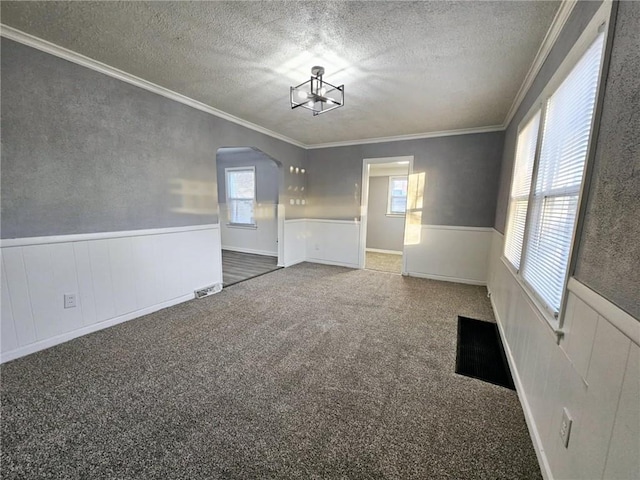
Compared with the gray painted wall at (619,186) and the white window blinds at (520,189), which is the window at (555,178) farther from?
the gray painted wall at (619,186)

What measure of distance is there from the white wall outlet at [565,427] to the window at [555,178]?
43 centimetres

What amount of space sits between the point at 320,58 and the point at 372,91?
2.67 ft

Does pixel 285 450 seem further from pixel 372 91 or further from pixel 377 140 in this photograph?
pixel 377 140

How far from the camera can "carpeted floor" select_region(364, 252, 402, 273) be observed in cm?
517

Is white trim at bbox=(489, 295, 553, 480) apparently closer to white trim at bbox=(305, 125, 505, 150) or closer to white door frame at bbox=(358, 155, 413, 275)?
white door frame at bbox=(358, 155, 413, 275)

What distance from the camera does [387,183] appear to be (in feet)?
21.4

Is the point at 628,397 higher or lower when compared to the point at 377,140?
lower

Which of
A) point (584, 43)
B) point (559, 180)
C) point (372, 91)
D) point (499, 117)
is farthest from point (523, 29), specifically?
point (499, 117)

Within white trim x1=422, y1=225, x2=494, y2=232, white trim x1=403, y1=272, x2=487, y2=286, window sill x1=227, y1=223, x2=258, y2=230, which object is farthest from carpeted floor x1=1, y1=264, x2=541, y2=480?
window sill x1=227, y1=223, x2=258, y2=230

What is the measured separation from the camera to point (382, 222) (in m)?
6.72

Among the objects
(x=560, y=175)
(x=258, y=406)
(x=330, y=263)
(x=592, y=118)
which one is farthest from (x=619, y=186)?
(x=330, y=263)

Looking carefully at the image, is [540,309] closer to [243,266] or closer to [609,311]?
[609,311]

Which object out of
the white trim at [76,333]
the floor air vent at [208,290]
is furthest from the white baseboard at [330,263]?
the white trim at [76,333]

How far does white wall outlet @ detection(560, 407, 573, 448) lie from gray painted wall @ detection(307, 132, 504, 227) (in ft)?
11.4
